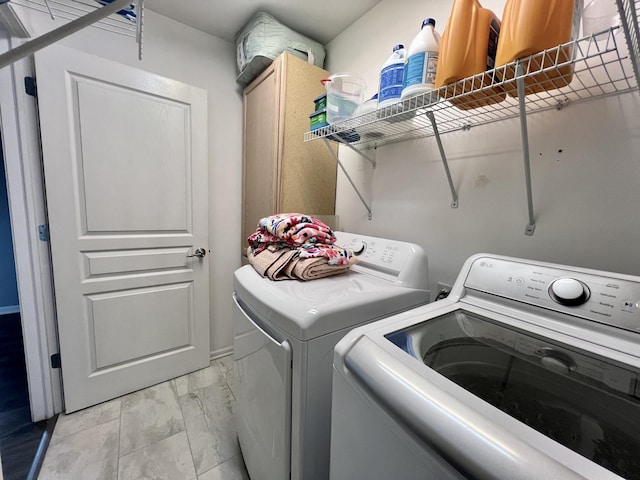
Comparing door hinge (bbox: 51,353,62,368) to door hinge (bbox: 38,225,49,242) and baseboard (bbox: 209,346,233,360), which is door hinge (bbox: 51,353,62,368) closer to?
door hinge (bbox: 38,225,49,242)

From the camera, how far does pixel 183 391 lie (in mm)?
1917

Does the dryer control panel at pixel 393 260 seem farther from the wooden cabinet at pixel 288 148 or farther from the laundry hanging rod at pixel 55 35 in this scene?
the laundry hanging rod at pixel 55 35

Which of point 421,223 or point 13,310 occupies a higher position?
point 421,223

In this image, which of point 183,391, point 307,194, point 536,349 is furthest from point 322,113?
point 183,391

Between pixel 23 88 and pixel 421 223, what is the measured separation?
2310 millimetres

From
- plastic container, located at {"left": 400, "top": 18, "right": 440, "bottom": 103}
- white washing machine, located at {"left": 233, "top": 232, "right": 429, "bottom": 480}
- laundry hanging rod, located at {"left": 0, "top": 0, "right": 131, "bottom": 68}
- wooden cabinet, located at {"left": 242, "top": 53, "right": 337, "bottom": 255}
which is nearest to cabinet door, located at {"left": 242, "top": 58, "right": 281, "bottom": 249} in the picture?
wooden cabinet, located at {"left": 242, "top": 53, "right": 337, "bottom": 255}

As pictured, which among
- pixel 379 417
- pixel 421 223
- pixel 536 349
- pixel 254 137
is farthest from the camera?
pixel 254 137

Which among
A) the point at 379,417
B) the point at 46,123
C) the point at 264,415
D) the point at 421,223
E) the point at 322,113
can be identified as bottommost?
the point at 264,415

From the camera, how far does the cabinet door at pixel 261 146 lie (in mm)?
1777

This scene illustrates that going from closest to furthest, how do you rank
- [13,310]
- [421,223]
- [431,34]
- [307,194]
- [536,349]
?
1. [536,349]
2. [431,34]
3. [421,223]
4. [307,194]
5. [13,310]

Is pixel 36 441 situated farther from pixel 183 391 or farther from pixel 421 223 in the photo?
pixel 421 223

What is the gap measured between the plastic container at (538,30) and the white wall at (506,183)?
1.09ft

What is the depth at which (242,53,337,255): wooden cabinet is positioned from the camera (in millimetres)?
1732

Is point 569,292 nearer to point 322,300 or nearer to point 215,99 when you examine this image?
point 322,300
